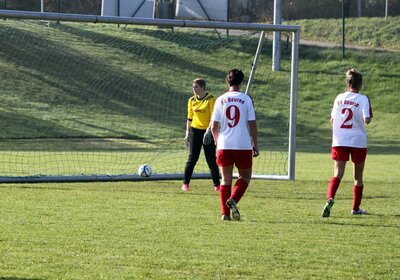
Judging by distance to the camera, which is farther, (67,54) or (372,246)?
(67,54)

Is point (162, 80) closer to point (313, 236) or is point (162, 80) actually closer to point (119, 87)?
point (119, 87)

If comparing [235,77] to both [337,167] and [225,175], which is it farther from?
[337,167]

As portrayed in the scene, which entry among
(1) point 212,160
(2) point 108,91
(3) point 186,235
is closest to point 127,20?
(1) point 212,160

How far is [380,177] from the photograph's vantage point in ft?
65.6

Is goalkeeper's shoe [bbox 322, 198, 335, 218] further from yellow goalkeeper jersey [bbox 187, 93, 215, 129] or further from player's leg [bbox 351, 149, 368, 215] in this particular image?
yellow goalkeeper jersey [bbox 187, 93, 215, 129]

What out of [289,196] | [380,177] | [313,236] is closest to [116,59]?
[380,177]

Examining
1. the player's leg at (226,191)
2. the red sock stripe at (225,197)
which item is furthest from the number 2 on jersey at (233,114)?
the red sock stripe at (225,197)

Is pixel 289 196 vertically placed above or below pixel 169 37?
below

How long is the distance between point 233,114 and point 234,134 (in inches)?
9.5

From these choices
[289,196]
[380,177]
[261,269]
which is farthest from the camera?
[380,177]

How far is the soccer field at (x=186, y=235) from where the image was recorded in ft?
27.8

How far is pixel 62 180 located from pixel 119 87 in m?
13.5

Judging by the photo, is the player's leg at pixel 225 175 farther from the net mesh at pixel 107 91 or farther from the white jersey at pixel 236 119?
the net mesh at pixel 107 91

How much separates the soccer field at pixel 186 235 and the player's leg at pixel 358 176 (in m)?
0.23
